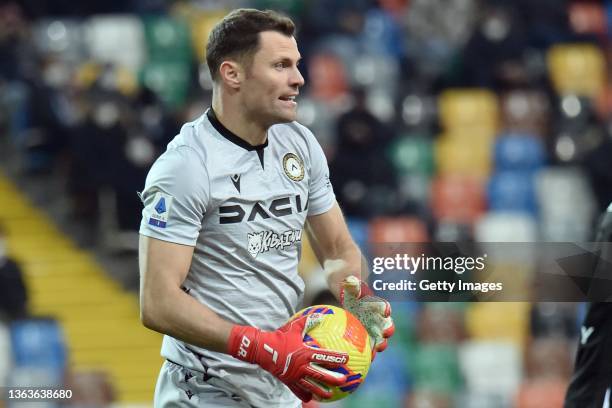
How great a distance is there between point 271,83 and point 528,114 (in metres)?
7.25

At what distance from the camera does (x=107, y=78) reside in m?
10.3

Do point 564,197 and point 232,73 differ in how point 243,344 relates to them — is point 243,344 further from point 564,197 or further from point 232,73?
point 564,197

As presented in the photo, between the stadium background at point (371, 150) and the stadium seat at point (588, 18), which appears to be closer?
the stadium background at point (371, 150)

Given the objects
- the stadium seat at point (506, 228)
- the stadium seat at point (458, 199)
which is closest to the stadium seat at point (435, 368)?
the stadium seat at point (506, 228)

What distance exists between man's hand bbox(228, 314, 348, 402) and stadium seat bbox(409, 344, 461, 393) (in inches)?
179

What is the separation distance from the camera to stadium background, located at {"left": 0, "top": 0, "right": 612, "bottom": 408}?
8.16 m

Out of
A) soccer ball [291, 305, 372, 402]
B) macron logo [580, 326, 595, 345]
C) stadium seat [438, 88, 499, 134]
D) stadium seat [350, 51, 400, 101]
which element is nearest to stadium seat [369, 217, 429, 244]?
stadium seat [438, 88, 499, 134]

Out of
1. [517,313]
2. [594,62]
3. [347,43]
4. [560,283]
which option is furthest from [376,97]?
[560,283]

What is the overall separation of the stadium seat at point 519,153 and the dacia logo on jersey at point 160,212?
23.3ft

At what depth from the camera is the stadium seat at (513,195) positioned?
32.6 ft

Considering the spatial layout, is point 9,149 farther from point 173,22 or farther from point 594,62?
point 594,62

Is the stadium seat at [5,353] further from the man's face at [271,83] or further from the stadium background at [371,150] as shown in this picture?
the man's face at [271,83]

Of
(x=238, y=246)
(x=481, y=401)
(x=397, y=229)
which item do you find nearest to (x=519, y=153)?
A: (x=397, y=229)

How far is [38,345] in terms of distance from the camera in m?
7.81
